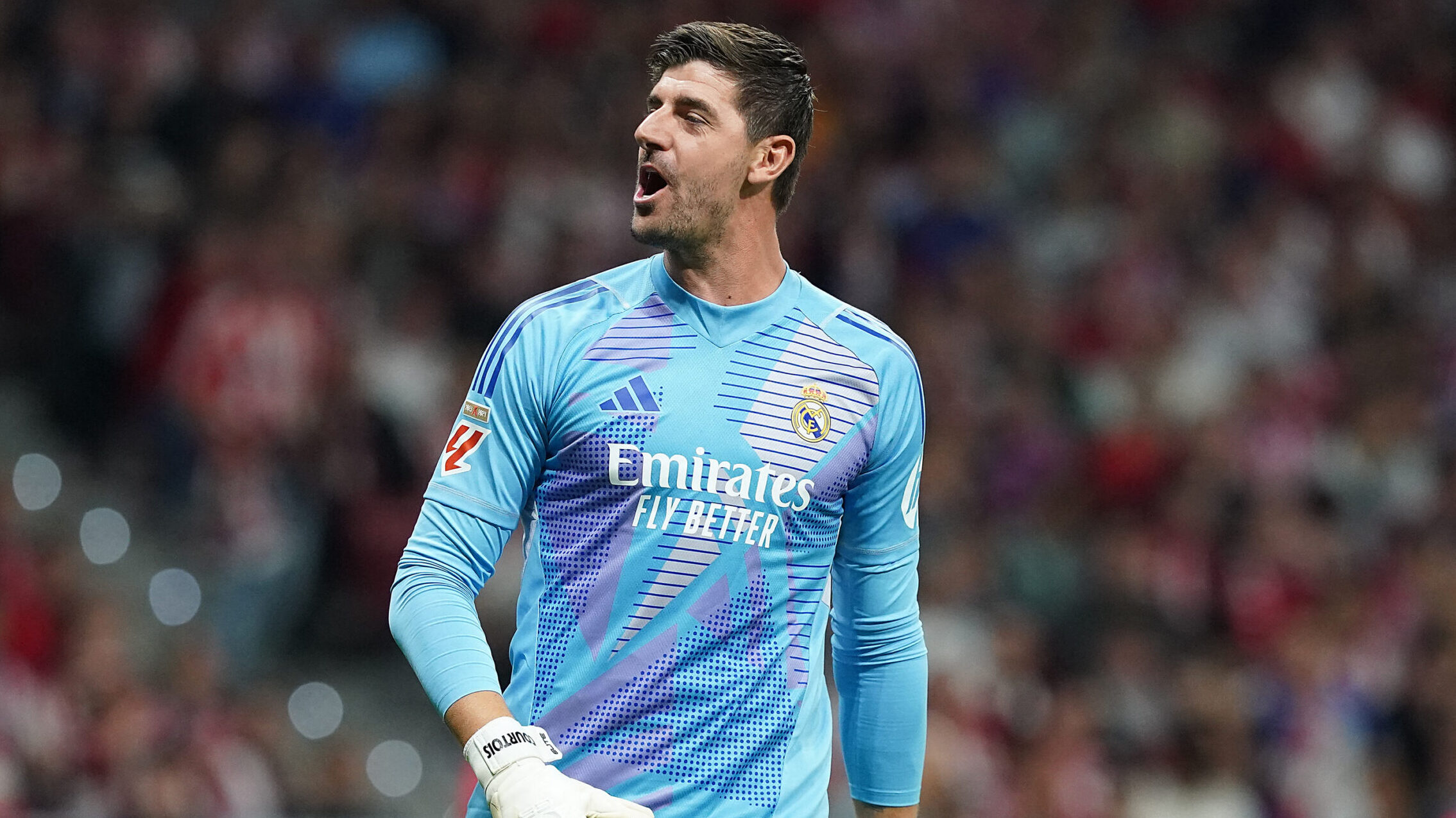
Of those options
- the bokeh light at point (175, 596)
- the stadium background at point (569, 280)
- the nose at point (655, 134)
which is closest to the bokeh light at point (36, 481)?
the stadium background at point (569, 280)

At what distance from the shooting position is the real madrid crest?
354cm

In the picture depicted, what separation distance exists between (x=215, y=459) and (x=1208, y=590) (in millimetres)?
5255

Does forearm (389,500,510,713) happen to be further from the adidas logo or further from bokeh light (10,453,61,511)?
bokeh light (10,453,61,511)

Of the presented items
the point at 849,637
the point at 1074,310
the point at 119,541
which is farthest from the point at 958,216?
the point at 849,637

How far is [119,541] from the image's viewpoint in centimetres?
938

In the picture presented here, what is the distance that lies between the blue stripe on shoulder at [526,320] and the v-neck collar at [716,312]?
122 millimetres

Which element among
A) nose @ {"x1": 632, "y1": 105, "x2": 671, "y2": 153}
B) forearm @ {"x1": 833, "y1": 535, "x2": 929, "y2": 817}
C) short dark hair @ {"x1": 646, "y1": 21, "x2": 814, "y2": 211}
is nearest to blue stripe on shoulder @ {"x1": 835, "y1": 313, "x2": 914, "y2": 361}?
short dark hair @ {"x1": 646, "y1": 21, "x2": 814, "y2": 211}

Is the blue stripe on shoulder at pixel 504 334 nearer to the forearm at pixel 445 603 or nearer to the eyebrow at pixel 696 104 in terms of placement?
the forearm at pixel 445 603

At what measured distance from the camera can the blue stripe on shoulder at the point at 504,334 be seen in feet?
11.2

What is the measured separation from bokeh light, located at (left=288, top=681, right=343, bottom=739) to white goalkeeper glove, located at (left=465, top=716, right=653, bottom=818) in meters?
5.95

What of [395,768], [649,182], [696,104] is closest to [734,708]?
[649,182]

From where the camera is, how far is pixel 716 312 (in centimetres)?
359

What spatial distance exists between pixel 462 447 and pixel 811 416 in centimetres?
70

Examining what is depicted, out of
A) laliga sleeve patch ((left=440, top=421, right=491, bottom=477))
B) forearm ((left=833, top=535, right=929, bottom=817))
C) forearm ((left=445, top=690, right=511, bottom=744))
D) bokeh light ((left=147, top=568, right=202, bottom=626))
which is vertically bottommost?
bokeh light ((left=147, top=568, right=202, bottom=626))
